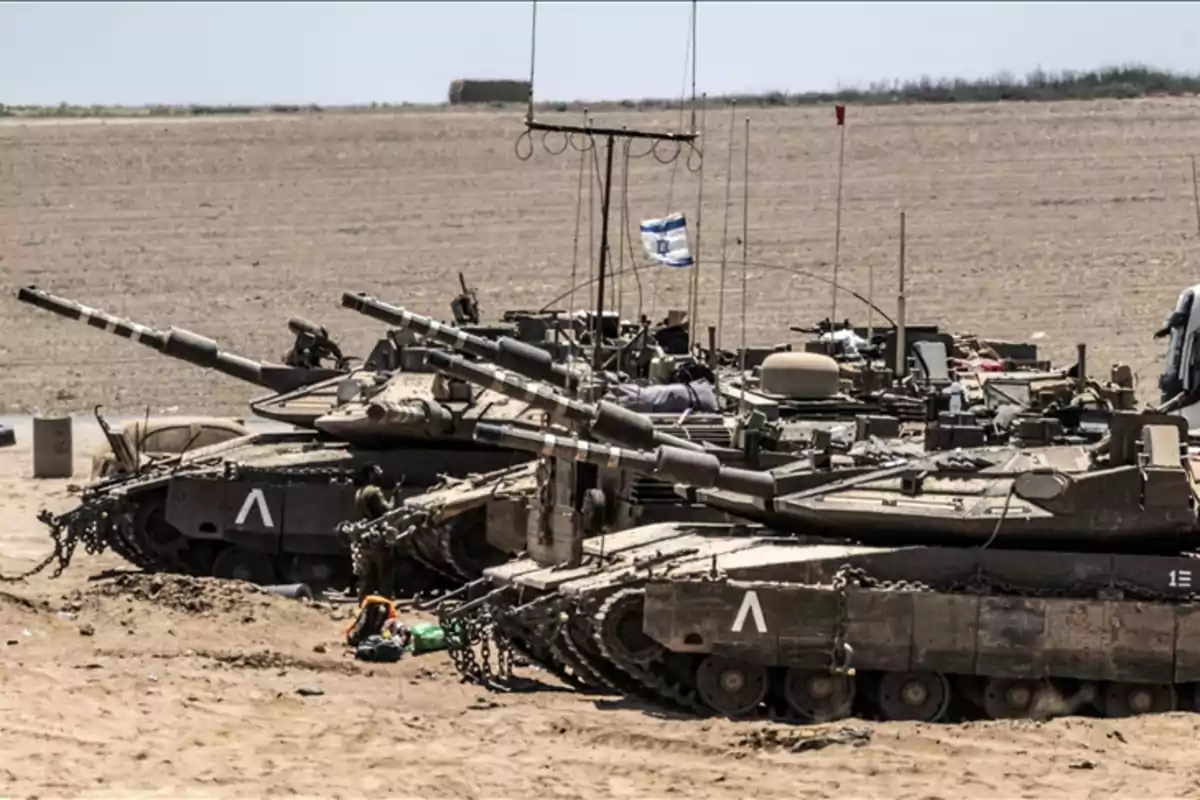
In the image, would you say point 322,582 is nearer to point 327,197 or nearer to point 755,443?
point 755,443

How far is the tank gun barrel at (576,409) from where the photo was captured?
1780cm

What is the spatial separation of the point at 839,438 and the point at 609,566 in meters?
2.84

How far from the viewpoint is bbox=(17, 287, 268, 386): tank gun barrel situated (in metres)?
24.2

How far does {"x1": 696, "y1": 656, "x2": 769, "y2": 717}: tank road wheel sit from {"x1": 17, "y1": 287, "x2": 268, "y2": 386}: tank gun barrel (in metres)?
9.64

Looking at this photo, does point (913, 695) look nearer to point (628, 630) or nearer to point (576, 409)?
point (628, 630)

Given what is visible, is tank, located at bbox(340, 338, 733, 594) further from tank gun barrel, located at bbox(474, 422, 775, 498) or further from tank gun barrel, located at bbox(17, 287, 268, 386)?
tank gun barrel, located at bbox(17, 287, 268, 386)

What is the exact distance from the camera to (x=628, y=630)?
55.1ft

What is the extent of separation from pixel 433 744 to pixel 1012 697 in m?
4.03

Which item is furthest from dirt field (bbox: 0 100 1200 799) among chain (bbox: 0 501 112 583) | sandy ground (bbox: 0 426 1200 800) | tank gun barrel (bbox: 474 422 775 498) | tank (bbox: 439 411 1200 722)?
tank gun barrel (bbox: 474 422 775 498)

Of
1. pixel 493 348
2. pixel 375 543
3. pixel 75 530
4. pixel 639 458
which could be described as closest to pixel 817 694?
pixel 639 458

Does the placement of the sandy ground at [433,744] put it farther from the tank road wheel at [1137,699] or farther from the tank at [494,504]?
the tank at [494,504]

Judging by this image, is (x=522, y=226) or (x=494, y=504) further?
(x=522, y=226)

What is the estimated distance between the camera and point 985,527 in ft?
53.9

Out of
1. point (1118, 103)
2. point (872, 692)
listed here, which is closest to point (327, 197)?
point (1118, 103)
